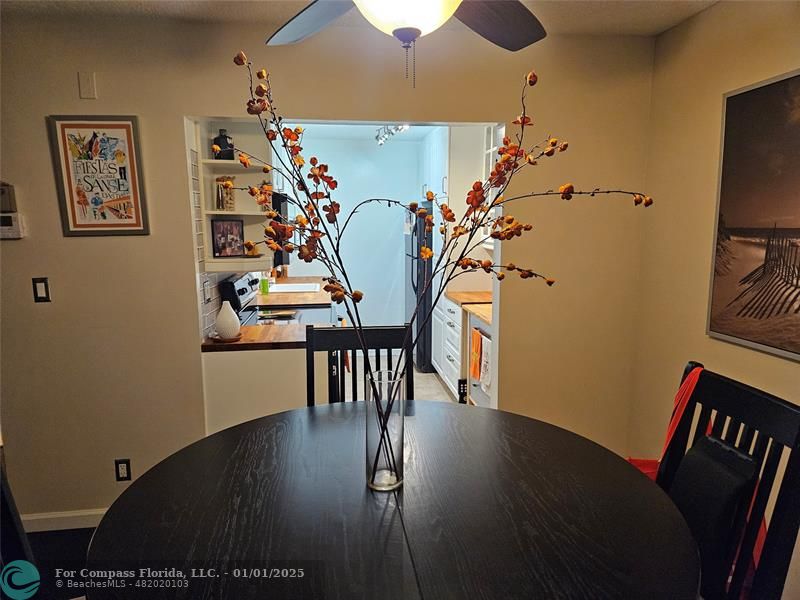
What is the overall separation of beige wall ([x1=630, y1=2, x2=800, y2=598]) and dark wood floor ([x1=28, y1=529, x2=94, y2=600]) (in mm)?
2684

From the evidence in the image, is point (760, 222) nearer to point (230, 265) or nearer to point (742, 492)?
point (742, 492)

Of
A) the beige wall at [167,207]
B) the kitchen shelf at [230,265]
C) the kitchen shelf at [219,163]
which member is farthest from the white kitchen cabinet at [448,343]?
the kitchen shelf at [219,163]

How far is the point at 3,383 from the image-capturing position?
236 centimetres

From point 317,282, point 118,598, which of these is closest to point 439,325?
point 317,282

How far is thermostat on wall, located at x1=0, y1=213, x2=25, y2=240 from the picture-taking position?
223cm

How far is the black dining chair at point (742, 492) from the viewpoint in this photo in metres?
1.10

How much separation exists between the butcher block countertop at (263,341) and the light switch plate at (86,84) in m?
1.24

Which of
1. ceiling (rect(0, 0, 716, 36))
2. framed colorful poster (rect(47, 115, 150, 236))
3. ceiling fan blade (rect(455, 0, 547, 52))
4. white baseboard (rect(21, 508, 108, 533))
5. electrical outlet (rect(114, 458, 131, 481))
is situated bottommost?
white baseboard (rect(21, 508, 108, 533))

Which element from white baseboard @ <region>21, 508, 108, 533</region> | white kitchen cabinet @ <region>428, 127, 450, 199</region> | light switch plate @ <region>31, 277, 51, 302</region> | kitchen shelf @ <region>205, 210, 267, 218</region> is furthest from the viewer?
white kitchen cabinet @ <region>428, 127, 450, 199</region>

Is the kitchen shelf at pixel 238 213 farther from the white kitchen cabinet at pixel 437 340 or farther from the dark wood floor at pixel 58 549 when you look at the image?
the white kitchen cabinet at pixel 437 340

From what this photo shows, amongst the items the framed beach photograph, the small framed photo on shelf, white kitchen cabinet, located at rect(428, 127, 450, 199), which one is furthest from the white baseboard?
white kitchen cabinet, located at rect(428, 127, 450, 199)

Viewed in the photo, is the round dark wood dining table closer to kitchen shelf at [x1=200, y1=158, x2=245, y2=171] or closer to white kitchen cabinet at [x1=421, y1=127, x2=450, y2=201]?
kitchen shelf at [x1=200, y1=158, x2=245, y2=171]

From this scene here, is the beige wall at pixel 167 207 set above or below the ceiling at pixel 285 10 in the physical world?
below

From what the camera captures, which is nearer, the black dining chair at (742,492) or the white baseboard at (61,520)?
the black dining chair at (742,492)
